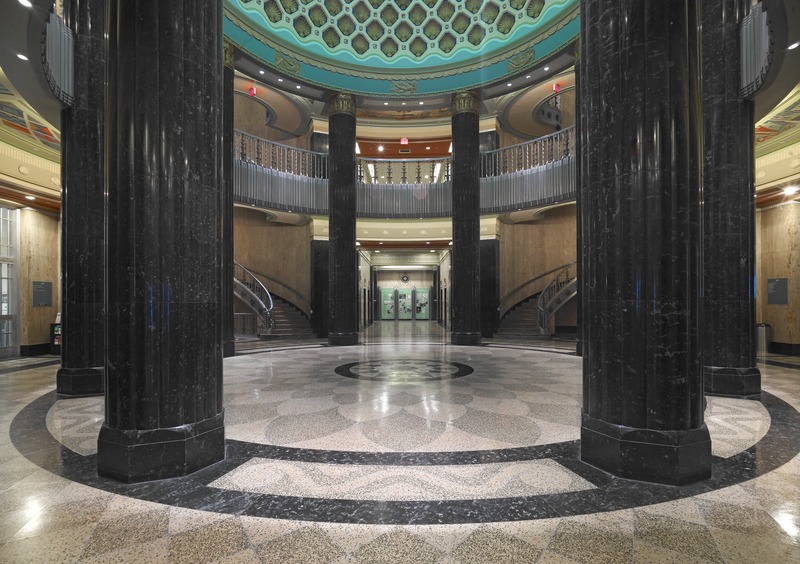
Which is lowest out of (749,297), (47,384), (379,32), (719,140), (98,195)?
(47,384)

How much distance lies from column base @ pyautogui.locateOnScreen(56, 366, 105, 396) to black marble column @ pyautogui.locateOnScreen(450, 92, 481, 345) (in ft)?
28.8

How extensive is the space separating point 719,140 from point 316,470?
21.5 feet

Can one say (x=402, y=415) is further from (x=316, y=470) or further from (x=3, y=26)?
(x=3, y=26)

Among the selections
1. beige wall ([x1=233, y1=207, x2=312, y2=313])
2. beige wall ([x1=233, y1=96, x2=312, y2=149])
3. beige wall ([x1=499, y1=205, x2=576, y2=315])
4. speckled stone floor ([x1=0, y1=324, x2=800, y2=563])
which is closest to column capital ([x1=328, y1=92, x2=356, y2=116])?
beige wall ([x1=233, y1=96, x2=312, y2=149])

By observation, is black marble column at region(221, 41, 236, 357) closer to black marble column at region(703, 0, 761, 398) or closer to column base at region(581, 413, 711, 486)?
column base at region(581, 413, 711, 486)

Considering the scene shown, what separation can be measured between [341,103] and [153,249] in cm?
1115

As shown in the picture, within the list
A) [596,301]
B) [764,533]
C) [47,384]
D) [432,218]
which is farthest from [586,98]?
[432,218]

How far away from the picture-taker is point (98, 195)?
20.1ft

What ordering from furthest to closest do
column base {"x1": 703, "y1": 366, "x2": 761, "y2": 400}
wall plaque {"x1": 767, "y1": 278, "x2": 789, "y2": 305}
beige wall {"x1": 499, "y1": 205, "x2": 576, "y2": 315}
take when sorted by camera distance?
beige wall {"x1": 499, "y1": 205, "x2": 576, "y2": 315} < wall plaque {"x1": 767, "y1": 278, "x2": 789, "y2": 305} < column base {"x1": 703, "y1": 366, "x2": 761, "y2": 400}

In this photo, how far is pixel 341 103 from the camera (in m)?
12.9

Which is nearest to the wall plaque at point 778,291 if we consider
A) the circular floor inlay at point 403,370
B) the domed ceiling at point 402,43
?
the domed ceiling at point 402,43

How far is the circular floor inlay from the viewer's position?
682cm

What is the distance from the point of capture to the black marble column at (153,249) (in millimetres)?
3012

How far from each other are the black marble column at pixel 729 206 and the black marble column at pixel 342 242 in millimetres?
8686
